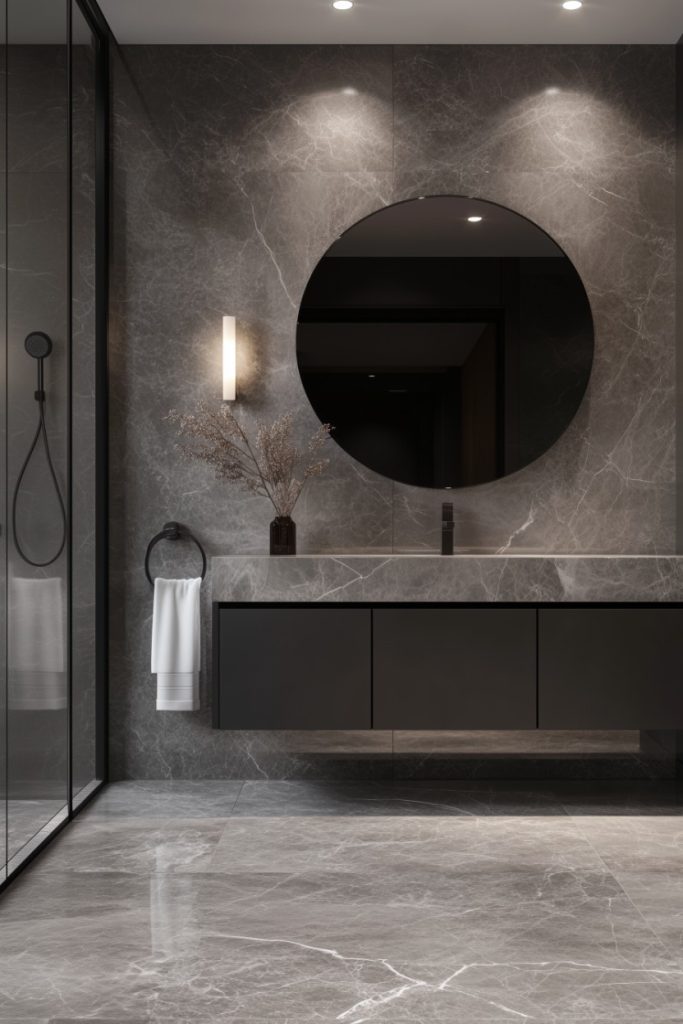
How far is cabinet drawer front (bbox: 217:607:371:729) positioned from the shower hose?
643 millimetres

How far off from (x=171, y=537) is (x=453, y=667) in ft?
3.71

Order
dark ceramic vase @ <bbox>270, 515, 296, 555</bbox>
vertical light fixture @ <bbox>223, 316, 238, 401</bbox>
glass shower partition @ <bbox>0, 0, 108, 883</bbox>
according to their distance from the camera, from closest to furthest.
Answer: glass shower partition @ <bbox>0, 0, 108, 883</bbox>
dark ceramic vase @ <bbox>270, 515, 296, 555</bbox>
vertical light fixture @ <bbox>223, 316, 238, 401</bbox>

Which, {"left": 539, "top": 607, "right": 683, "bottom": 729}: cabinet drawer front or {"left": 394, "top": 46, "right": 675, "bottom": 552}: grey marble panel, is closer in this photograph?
{"left": 539, "top": 607, "right": 683, "bottom": 729}: cabinet drawer front

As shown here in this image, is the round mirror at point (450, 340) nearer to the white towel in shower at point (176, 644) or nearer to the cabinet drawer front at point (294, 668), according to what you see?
the cabinet drawer front at point (294, 668)

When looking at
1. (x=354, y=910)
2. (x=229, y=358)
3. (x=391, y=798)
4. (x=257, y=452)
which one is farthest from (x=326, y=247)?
(x=354, y=910)

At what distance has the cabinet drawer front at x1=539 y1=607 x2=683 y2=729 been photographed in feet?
10.9

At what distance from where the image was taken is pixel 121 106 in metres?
3.70

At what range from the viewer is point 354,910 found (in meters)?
2.51

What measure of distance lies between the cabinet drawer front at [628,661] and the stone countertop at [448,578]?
0.23ft

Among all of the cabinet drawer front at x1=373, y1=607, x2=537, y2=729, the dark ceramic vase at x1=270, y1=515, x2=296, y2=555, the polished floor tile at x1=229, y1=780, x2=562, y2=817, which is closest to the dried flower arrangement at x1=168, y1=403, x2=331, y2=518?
the dark ceramic vase at x1=270, y1=515, x2=296, y2=555

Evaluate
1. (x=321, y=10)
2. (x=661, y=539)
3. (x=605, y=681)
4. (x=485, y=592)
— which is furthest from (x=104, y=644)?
(x=321, y=10)

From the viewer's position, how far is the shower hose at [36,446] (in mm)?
2682

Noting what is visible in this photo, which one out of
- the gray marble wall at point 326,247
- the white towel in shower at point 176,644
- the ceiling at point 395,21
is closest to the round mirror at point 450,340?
the gray marble wall at point 326,247

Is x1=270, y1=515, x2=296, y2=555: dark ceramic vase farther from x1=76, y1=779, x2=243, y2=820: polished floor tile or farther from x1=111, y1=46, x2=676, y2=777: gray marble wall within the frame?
x1=76, y1=779, x2=243, y2=820: polished floor tile
